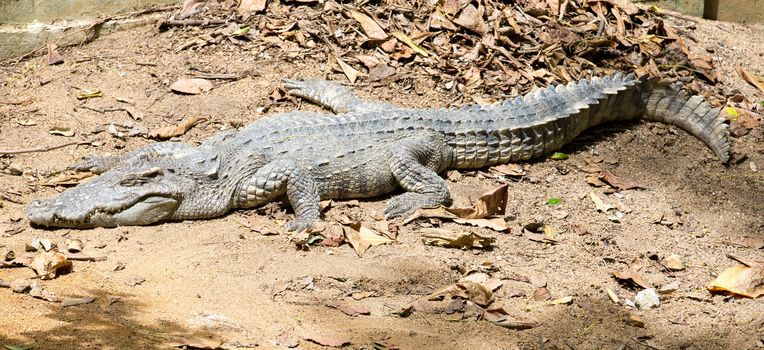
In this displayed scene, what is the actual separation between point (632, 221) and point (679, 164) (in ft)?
3.58

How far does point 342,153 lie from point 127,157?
1.64 m

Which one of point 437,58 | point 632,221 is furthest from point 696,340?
point 437,58

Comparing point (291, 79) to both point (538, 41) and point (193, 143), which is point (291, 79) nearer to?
point (193, 143)

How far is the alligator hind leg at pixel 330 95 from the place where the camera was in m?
7.31

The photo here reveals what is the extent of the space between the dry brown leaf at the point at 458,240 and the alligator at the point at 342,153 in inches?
20.4

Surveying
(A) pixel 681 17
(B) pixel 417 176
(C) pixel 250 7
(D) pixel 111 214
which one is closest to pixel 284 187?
(B) pixel 417 176

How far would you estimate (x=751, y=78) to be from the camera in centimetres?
846

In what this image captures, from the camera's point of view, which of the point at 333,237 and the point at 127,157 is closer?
the point at 333,237

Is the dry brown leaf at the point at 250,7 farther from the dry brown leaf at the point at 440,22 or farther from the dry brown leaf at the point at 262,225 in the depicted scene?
the dry brown leaf at the point at 262,225

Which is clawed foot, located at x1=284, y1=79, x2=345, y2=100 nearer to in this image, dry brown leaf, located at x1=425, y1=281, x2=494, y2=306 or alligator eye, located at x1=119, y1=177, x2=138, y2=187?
alligator eye, located at x1=119, y1=177, x2=138, y2=187

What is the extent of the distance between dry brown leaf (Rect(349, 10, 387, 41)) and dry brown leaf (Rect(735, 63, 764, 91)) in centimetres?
355

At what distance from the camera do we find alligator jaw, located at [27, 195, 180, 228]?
572 centimetres

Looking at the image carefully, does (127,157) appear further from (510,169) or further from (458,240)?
(510,169)

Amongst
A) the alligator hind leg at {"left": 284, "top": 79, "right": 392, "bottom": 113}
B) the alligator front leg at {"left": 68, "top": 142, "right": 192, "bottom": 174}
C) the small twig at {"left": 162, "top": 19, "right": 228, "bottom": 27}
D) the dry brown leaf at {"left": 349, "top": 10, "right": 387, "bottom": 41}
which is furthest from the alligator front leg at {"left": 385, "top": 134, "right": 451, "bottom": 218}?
the small twig at {"left": 162, "top": 19, "right": 228, "bottom": 27}
